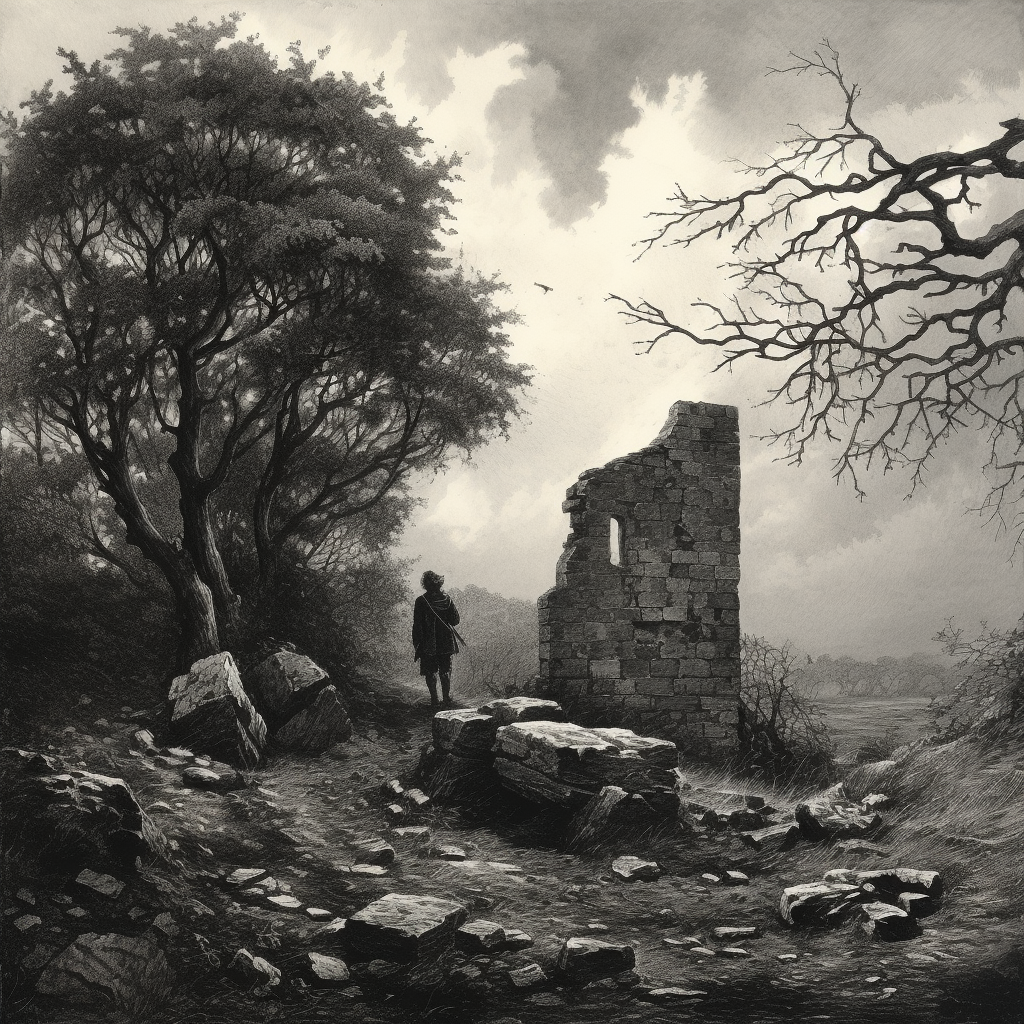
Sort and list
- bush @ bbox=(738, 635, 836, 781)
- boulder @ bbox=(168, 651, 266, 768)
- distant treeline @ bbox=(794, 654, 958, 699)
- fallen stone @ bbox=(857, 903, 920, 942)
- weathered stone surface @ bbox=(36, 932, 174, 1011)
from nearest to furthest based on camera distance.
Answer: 1. weathered stone surface @ bbox=(36, 932, 174, 1011)
2. fallen stone @ bbox=(857, 903, 920, 942)
3. boulder @ bbox=(168, 651, 266, 768)
4. distant treeline @ bbox=(794, 654, 958, 699)
5. bush @ bbox=(738, 635, 836, 781)

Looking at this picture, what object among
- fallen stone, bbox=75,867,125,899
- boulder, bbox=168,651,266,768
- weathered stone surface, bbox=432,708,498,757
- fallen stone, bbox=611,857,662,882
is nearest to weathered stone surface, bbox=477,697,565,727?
weathered stone surface, bbox=432,708,498,757

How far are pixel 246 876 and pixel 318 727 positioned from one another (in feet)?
7.82

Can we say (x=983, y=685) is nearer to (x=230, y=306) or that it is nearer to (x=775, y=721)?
(x=775, y=721)

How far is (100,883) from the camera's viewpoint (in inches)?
151

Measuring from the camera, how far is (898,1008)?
380 centimetres

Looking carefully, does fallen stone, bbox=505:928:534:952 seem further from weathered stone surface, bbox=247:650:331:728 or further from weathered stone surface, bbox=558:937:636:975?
weathered stone surface, bbox=247:650:331:728

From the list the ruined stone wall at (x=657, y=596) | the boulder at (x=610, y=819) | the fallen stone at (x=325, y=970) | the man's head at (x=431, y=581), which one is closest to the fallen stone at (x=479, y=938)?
the fallen stone at (x=325, y=970)

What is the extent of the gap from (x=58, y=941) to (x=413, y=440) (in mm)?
4765

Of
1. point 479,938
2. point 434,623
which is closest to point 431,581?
point 434,623

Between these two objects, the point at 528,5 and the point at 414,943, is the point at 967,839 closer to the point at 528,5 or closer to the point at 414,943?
the point at 414,943

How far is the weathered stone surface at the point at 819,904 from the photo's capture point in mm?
4246

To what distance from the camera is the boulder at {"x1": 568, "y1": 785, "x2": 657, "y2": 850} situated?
523 centimetres

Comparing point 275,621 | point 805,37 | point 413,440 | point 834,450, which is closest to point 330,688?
point 275,621

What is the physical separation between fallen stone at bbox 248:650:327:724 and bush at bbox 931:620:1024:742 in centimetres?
465
